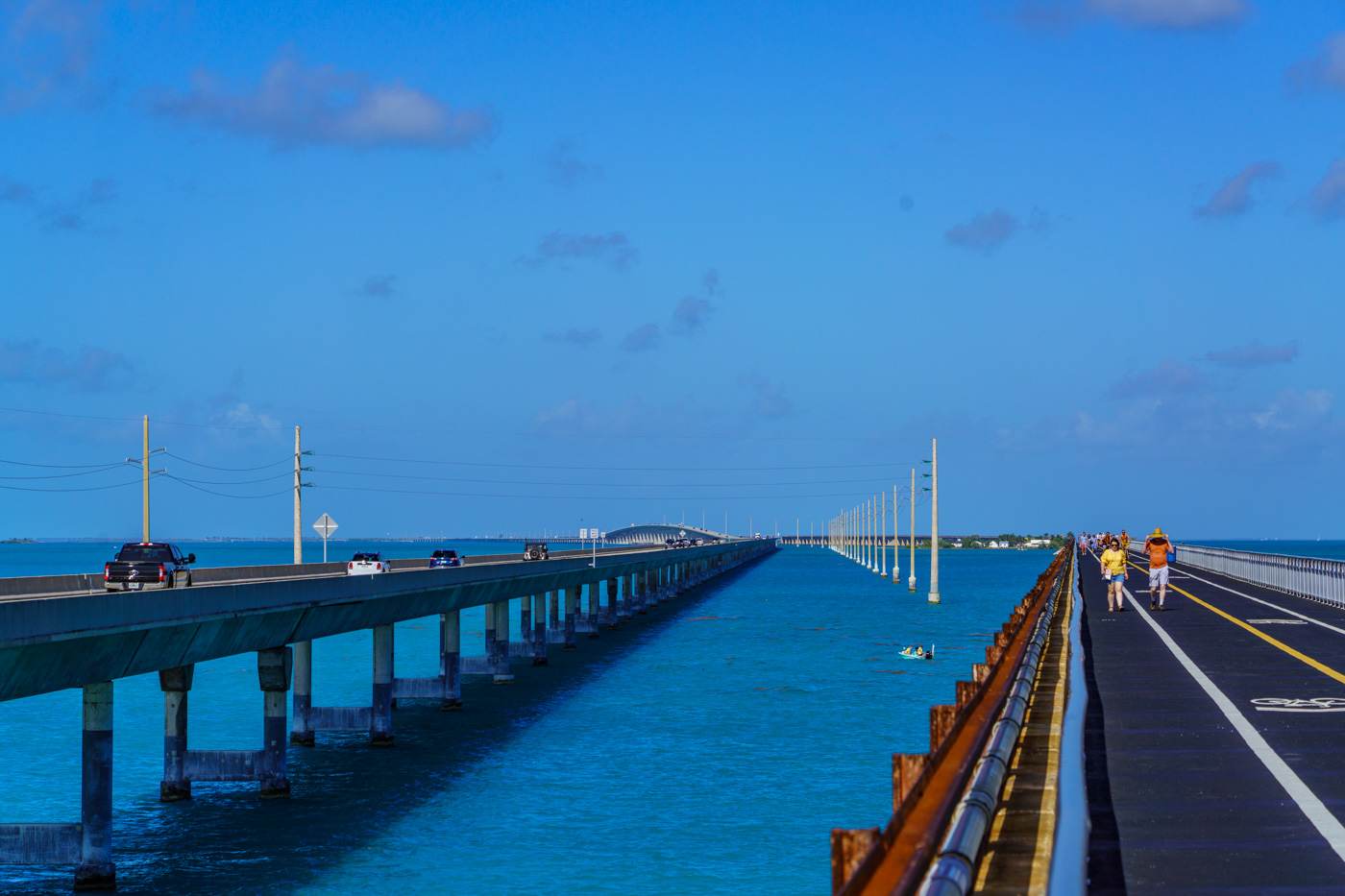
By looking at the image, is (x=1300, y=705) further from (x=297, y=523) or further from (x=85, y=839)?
(x=297, y=523)

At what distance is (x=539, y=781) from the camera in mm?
32875

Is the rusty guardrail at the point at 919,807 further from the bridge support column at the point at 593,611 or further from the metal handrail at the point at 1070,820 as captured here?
the bridge support column at the point at 593,611

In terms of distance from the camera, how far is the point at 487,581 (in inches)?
1940

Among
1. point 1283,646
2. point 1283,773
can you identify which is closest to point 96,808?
point 1283,773

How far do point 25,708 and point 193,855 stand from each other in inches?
1345

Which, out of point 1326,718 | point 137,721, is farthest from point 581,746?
point 1326,718

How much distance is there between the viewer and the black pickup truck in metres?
32.1

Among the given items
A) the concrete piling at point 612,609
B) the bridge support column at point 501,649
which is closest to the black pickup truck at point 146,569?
the bridge support column at point 501,649

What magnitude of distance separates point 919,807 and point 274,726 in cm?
2517

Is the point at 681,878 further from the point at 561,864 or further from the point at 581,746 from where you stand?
the point at 581,746

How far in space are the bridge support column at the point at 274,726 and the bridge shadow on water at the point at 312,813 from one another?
1.48 ft

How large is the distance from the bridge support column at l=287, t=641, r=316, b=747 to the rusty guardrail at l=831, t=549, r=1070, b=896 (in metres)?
29.5

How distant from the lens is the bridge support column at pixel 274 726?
29125mm

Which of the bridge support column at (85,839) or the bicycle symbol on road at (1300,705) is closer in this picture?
the bicycle symbol on road at (1300,705)
